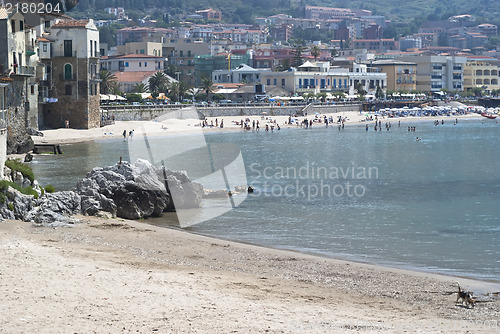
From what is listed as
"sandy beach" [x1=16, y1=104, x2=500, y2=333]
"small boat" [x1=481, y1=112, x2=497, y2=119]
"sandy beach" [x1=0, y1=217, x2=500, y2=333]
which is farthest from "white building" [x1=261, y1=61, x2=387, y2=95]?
"sandy beach" [x1=0, y1=217, x2=500, y2=333]

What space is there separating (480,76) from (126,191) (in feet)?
449

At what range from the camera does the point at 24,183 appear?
90.7 ft

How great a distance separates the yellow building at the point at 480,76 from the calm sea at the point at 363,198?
81521mm

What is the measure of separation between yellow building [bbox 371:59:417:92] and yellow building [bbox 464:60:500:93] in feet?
53.1

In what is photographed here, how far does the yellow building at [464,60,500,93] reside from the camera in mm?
154125

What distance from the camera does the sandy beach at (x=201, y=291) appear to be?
14.8 m

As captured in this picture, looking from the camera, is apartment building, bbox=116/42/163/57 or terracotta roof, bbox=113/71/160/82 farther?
apartment building, bbox=116/42/163/57

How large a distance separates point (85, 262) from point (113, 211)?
9005mm

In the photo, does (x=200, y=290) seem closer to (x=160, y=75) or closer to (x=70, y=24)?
(x=70, y=24)

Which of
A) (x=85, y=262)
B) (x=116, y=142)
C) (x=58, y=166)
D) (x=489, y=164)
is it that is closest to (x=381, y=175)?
(x=489, y=164)

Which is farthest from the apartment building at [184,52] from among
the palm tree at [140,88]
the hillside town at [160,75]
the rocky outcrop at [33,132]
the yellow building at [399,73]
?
the rocky outcrop at [33,132]

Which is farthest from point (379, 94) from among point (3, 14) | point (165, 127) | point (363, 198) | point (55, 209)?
point (55, 209)

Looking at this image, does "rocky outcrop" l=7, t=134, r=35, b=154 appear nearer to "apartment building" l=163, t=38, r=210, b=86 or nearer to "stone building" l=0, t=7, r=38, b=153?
"stone building" l=0, t=7, r=38, b=153

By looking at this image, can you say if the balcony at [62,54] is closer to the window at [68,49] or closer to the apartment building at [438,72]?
the window at [68,49]
